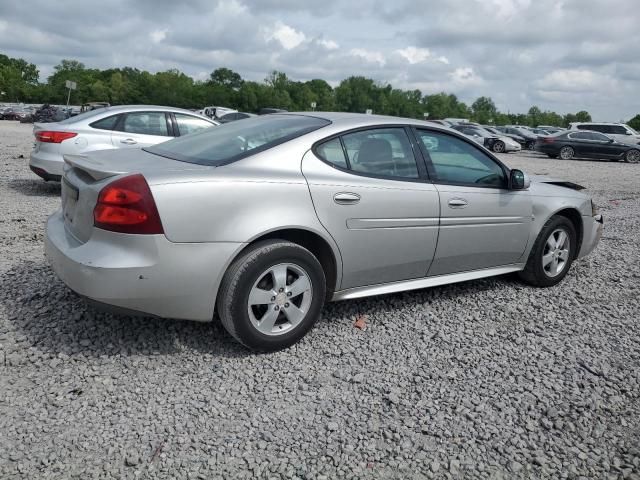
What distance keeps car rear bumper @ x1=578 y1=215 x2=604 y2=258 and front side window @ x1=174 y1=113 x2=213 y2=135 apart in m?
5.85

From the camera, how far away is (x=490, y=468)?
2.57 metres

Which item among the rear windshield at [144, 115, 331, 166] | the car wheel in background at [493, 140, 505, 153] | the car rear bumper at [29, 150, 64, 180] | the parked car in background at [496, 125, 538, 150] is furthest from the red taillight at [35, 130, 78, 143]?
the parked car in background at [496, 125, 538, 150]

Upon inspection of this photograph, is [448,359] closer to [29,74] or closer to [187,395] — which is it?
[187,395]

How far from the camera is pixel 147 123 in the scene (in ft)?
29.0

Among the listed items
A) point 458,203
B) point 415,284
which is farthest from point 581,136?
point 415,284

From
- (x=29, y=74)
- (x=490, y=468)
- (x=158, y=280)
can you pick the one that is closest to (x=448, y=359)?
(x=490, y=468)

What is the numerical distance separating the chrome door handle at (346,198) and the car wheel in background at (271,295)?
1.27ft

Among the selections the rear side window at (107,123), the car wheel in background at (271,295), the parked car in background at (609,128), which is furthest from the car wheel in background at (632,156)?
the car wheel in background at (271,295)

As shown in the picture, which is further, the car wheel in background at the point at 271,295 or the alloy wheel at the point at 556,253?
the alloy wheel at the point at 556,253

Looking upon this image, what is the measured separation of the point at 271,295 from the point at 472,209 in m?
1.81

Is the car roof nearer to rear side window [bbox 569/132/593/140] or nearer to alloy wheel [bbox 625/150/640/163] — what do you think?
rear side window [bbox 569/132/593/140]

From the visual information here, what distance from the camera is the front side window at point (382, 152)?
12.6ft

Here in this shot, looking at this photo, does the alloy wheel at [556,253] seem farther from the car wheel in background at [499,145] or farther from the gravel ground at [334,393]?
the car wheel in background at [499,145]

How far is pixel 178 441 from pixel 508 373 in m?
1.97
